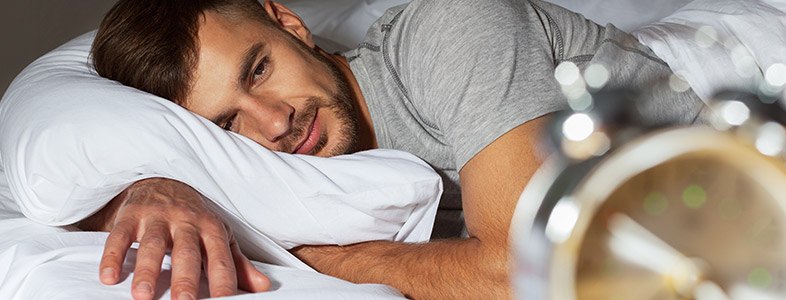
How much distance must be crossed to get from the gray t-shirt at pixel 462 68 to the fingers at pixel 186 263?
0.32 m

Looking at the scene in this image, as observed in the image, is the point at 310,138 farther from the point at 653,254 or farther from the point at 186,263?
the point at 653,254

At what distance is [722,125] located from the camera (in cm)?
45

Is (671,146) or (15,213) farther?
(15,213)

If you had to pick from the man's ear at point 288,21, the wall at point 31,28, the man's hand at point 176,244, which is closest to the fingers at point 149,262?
the man's hand at point 176,244

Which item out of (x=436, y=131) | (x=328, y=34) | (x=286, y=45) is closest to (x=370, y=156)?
(x=436, y=131)

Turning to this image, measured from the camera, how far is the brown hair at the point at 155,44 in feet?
4.96

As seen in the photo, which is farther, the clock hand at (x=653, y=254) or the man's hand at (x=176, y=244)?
the man's hand at (x=176, y=244)

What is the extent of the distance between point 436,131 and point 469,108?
0.25 m

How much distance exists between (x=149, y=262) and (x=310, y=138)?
471 millimetres

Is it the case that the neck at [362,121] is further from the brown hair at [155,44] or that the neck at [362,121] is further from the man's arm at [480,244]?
the man's arm at [480,244]

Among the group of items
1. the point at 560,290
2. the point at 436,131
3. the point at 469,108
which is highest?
Answer: the point at 560,290

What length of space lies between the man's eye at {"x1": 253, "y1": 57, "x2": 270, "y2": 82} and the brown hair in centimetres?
9

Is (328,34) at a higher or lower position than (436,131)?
lower

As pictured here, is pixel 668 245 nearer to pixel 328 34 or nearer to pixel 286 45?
pixel 286 45
